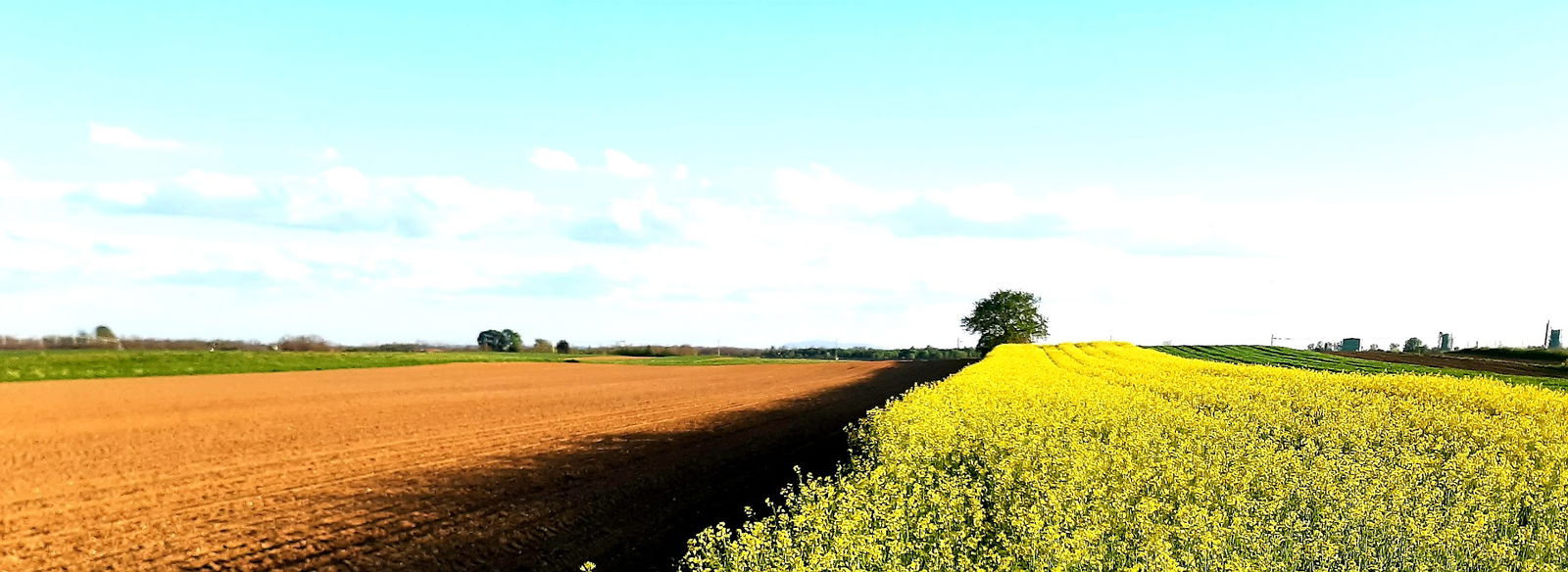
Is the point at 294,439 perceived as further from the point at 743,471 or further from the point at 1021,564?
the point at 1021,564

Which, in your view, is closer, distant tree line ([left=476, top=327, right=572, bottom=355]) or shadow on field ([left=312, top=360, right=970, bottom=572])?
shadow on field ([left=312, top=360, right=970, bottom=572])

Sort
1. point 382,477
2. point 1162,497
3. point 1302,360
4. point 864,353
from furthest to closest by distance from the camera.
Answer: point 864,353
point 1302,360
point 382,477
point 1162,497

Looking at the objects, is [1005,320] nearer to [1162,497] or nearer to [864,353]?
[864,353]

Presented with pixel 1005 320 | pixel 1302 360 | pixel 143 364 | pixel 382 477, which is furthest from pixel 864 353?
pixel 382 477

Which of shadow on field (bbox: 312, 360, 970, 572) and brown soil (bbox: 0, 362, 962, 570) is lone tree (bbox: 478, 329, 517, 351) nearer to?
brown soil (bbox: 0, 362, 962, 570)

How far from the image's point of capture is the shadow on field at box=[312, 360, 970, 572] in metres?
11.5

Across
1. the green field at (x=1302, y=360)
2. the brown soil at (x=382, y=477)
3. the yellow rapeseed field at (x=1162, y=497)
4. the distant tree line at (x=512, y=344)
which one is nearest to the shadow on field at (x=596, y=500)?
the brown soil at (x=382, y=477)

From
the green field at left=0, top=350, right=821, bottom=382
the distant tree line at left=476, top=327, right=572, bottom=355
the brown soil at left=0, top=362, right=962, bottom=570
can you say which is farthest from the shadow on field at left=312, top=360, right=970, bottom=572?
the distant tree line at left=476, top=327, right=572, bottom=355

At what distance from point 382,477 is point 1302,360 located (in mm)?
64560

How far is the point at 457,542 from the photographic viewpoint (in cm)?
1214

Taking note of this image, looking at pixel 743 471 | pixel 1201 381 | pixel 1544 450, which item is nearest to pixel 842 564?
pixel 743 471

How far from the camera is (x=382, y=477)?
16469 mm

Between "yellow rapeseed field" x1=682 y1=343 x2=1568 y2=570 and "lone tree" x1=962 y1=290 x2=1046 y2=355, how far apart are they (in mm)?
86937

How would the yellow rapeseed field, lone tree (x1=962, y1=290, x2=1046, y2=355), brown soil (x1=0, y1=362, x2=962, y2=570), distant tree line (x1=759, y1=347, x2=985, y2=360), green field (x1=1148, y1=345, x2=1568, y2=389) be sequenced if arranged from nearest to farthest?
the yellow rapeseed field, brown soil (x1=0, y1=362, x2=962, y2=570), green field (x1=1148, y1=345, x2=1568, y2=389), lone tree (x1=962, y1=290, x2=1046, y2=355), distant tree line (x1=759, y1=347, x2=985, y2=360)
